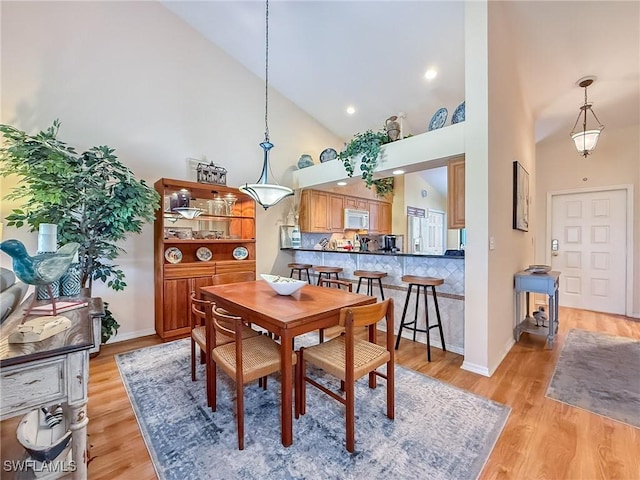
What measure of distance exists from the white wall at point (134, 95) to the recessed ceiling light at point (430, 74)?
2.33 meters

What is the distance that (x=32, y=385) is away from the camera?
3.36ft

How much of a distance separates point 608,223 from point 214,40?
6631 millimetres

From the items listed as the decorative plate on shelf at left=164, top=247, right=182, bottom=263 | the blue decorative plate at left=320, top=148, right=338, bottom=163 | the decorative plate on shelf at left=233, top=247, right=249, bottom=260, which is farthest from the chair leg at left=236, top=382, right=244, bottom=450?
the blue decorative plate at left=320, top=148, right=338, bottom=163

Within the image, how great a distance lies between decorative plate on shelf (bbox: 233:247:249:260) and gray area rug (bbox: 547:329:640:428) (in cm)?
375

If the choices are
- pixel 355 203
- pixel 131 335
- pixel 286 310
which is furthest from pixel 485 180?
pixel 131 335

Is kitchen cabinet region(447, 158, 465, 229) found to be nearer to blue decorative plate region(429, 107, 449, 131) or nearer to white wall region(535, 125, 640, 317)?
blue decorative plate region(429, 107, 449, 131)

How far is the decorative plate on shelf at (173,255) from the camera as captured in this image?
3548mm

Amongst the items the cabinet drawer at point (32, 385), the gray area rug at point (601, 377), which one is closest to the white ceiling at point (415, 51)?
the gray area rug at point (601, 377)

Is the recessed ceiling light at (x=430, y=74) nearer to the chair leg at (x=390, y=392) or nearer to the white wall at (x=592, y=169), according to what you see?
the white wall at (x=592, y=169)

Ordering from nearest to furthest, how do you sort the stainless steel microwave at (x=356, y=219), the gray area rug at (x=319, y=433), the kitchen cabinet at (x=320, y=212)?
the gray area rug at (x=319, y=433)
the kitchen cabinet at (x=320, y=212)
the stainless steel microwave at (x=356, y=219)

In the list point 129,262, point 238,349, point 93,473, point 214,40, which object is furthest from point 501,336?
point 214,40

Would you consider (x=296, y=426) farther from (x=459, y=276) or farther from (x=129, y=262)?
(x=129, y=262)

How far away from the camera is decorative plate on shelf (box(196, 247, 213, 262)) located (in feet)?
13.0

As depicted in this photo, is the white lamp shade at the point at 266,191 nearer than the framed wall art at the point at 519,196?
Yes
